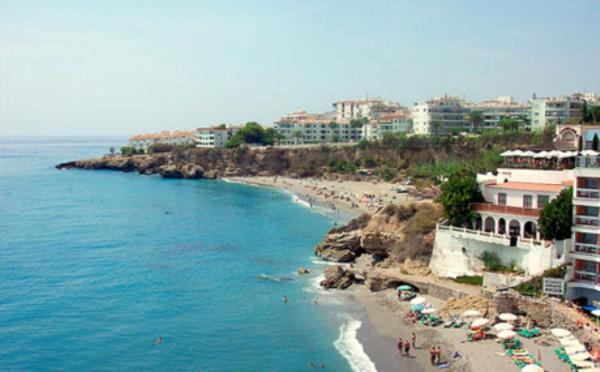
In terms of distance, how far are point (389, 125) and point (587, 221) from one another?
105 meters

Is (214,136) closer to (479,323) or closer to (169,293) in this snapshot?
(169,293)

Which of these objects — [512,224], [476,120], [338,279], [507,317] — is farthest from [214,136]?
[507,317]

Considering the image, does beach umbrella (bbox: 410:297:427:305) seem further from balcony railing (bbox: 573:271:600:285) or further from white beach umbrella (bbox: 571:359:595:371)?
white beach umbrella (bbox: 571:359:595:371)

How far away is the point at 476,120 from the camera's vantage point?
12169 centimetres

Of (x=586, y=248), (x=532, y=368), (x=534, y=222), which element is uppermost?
(x=534, y=222)

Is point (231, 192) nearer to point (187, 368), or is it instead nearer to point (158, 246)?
point (158, 246)

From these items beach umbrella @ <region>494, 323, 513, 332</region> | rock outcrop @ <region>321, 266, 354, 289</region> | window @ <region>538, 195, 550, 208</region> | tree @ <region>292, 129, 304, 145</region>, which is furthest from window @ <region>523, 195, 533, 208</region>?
tree @ <region>292, 129, 304, 145</region>

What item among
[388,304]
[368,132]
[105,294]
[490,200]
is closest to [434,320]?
[388,304]

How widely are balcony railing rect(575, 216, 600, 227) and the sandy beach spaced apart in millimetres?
36583

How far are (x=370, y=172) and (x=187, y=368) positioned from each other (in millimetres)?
82143

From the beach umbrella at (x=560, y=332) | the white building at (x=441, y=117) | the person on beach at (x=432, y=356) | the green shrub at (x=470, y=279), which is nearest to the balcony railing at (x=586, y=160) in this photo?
the green shrub at (x=470, y=279)

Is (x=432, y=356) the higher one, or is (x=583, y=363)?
(x=583, y=363)

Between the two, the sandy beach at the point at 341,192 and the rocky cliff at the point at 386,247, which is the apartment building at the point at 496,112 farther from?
the rocky cliff at the point at 386,247

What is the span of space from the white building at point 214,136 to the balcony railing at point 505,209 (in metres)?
113
